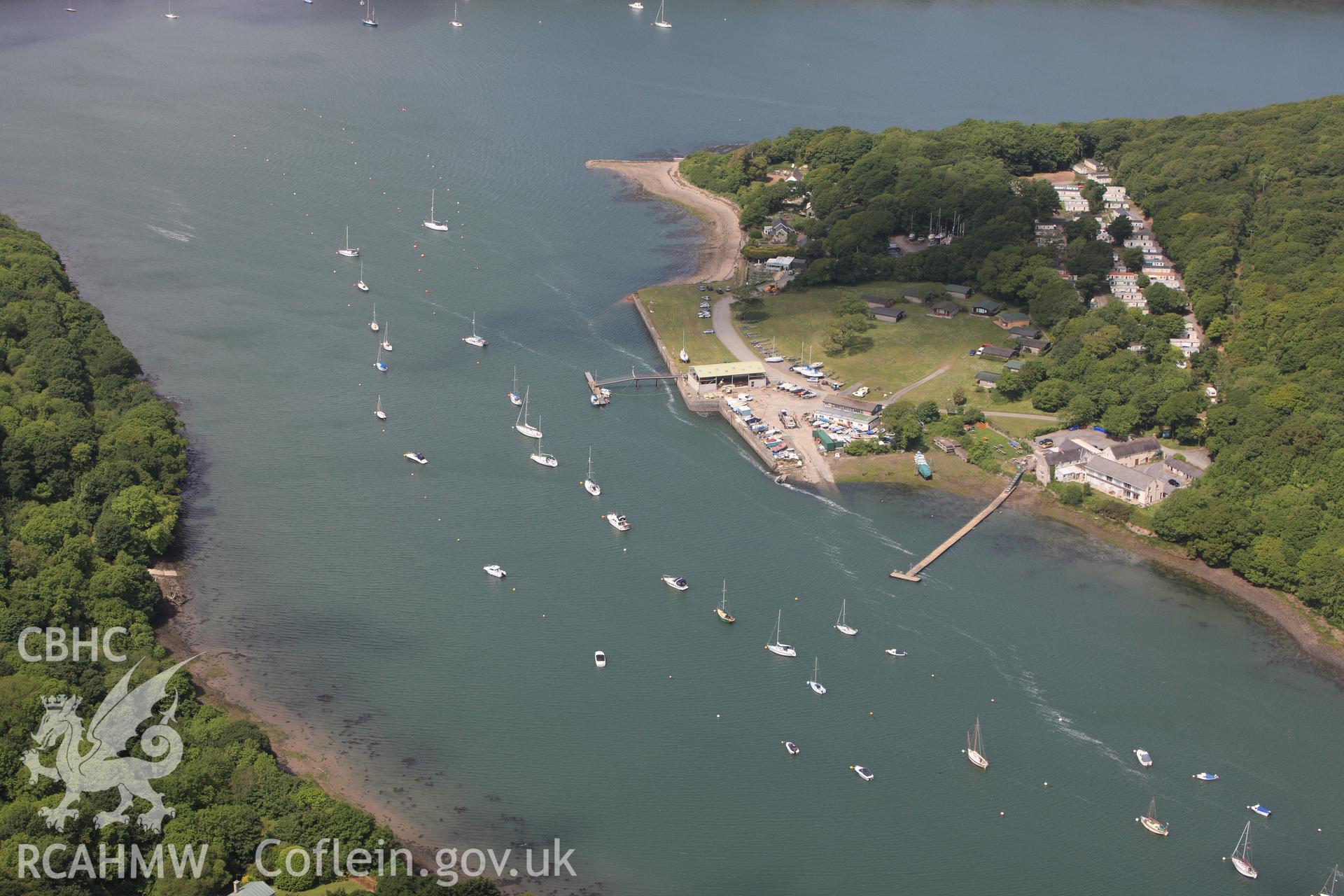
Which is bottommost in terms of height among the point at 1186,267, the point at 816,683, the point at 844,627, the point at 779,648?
the point at 816,683

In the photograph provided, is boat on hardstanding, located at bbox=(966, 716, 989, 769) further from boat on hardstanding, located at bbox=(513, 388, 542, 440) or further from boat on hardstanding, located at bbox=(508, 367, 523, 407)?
boat on hardstanding, located at bbox=(508, 367, 523, 407)

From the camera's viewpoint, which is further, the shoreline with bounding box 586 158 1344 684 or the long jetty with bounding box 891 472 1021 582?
the long jetty with bounding box 891 472 1021 582

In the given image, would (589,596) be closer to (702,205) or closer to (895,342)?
(895,342)

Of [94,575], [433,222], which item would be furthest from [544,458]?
[433,222]

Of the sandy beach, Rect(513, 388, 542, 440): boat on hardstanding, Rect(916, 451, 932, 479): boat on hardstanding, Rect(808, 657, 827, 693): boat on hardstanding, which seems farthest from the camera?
the sandy beach

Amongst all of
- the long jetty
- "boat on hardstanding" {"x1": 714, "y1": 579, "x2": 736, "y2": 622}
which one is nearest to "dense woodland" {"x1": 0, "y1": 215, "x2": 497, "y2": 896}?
"boat on hardstanding" {"x1": 714, "y1": 579, "x2": 736, "y2": 622}

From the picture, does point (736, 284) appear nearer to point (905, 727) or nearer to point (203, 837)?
point (905, 727)
